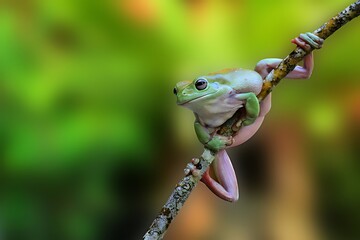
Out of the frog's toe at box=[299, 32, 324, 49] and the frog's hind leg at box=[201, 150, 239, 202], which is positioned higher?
the frog's toe at box=[299, 32, 324, 49]

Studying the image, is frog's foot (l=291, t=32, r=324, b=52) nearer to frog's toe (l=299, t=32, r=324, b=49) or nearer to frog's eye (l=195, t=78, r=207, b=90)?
frog's toe (l=299, t=32, r=324, b=49)

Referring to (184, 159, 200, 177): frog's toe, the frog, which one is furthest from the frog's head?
(184, 159, 200, 177): frog's toe

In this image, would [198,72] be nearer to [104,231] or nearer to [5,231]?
[104,231]

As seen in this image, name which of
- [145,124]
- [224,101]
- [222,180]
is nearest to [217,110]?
[224,101]

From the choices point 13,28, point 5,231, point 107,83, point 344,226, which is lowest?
point 5,231

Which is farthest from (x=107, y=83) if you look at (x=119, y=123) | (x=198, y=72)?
(x=198, y=72)

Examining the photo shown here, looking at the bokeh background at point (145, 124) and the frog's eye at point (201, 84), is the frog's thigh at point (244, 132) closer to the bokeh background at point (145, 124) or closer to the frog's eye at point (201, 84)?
the frog's eye at point (201, 84)

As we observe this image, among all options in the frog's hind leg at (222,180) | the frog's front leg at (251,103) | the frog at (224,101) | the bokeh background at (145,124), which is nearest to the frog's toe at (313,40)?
the frog at (224,101)
